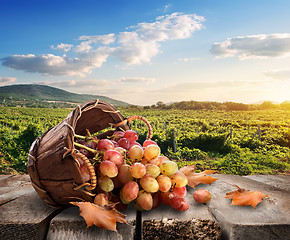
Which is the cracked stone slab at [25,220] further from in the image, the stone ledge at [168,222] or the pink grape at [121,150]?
the pink grape at [121,150]

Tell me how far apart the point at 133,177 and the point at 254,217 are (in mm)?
887

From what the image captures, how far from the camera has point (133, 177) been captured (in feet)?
5.87

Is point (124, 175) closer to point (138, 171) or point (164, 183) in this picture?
point (138, 171)

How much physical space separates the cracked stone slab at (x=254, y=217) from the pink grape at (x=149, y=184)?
48cm

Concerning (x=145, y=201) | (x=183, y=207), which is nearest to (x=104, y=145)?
(x=145, y=201)

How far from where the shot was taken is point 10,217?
174 cm

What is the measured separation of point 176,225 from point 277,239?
2.23ft

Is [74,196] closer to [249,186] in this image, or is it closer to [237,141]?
[249,186]

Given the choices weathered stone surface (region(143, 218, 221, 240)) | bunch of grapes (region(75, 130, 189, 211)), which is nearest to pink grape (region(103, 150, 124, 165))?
bunch of grapes (region(75, 130, 189, 211))

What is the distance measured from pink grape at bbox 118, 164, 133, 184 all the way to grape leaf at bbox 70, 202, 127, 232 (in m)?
0.23

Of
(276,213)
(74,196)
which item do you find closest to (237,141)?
(276,213)

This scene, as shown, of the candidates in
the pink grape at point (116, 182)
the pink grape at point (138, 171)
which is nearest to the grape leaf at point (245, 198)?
the pink grape at point (138, 171)

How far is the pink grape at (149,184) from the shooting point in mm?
1708

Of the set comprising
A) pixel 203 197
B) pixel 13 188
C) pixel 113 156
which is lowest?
pixel 13 188
